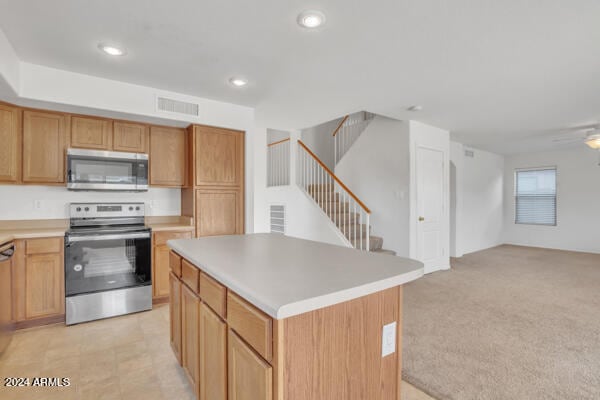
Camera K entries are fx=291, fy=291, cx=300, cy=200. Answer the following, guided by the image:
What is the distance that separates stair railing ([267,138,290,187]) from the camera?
18.8 feet

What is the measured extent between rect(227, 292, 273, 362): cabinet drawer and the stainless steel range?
243 cm

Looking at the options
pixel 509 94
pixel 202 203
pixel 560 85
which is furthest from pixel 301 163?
pixel 560 85

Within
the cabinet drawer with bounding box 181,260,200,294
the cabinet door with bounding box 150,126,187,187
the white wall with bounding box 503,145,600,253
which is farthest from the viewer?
the white wall with bounding box 503,145,600,253

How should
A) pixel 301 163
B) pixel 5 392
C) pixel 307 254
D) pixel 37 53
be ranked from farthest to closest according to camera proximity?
pixel 301 163, pixel 37 53, pixel 5 392, pixel 307 254

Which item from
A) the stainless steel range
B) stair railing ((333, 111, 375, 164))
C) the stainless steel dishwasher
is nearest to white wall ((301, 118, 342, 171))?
stair railing ((333, 111, 375, 164))

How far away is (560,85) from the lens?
3.17 metres

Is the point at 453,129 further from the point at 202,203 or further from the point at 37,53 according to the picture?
the point at 37,53

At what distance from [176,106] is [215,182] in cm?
99

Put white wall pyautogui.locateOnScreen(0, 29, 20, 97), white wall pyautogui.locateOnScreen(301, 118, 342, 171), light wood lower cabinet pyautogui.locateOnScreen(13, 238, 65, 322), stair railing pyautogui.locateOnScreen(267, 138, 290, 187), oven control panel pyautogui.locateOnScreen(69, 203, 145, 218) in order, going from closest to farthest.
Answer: white wall pyautogui.locateOnScreen(0, 29, 20, 97) → light wood lower cabinet pyautogui.locateOnScreen(13, 238, 65, 322) → oven control panel pyautogui.locateOnScreen(69, 203, 145, 218) → stair railing pyautogui.locateOnScreen(267, 138, 290, 187) → white wall pyautogui.locateOnScreen(301, 118, 342, 171)

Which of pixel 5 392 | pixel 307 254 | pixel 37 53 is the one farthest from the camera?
pixel 37 53

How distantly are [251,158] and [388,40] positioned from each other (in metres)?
2.30

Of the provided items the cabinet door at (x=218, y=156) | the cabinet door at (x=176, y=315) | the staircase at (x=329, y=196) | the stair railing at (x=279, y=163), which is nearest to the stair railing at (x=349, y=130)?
the staircase at (x=329, y=196)

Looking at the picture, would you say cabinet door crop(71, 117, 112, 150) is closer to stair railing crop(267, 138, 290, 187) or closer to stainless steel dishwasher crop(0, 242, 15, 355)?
stainless steel dishwasher crop(0, 242, 15, 355)

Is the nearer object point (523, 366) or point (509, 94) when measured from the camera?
point (523, 366)
